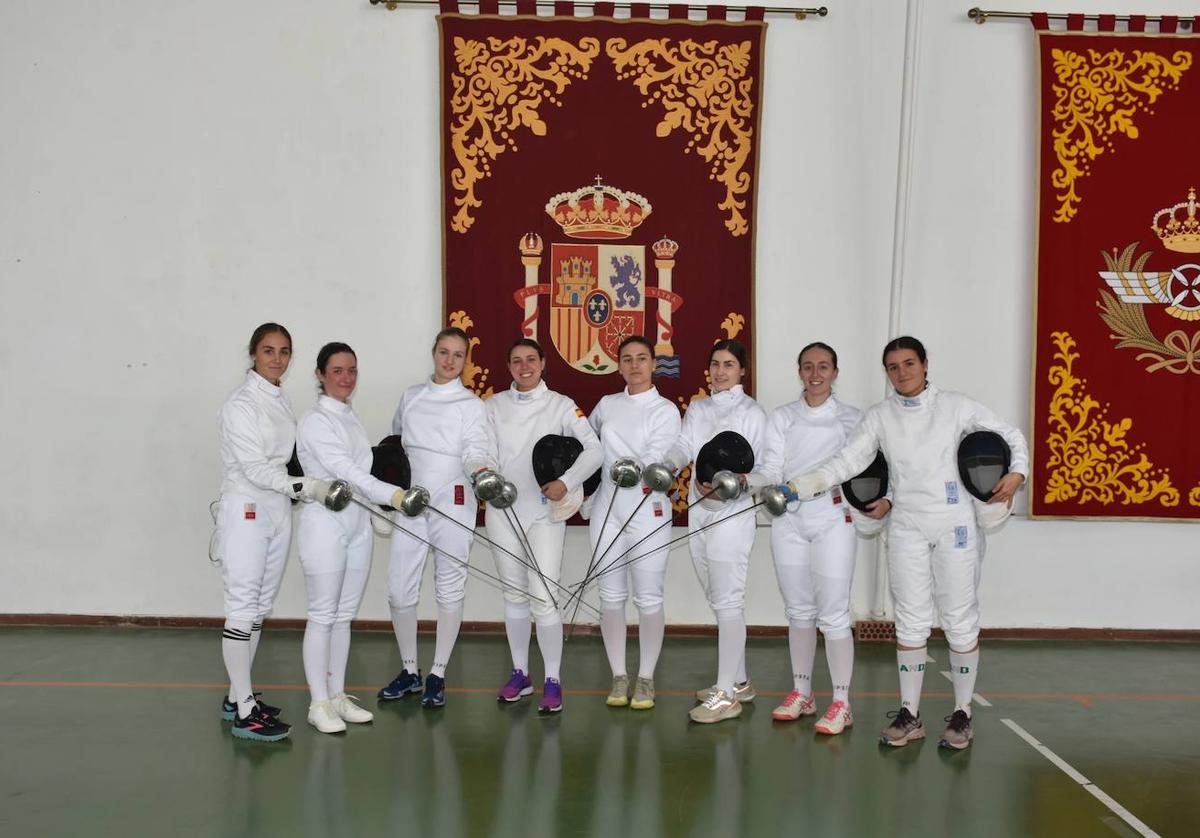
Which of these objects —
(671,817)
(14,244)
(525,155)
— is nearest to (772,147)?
(525,155)

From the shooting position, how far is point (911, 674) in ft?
12.5

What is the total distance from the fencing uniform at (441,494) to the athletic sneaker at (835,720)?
4.85ft

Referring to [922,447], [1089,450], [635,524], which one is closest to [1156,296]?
[1089,450]

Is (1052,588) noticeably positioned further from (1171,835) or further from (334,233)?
(334,233)

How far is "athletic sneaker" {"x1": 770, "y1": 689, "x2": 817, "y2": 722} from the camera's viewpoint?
4.06m

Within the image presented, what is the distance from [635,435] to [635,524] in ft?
1.15

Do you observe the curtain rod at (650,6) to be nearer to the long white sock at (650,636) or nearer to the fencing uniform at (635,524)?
the fencing uniform at (635,524)

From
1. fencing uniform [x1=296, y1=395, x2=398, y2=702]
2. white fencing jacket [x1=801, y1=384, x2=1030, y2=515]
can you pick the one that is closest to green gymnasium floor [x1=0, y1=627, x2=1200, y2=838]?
fencing uniform [x1=296, y1=395, x2=398, y2=702]

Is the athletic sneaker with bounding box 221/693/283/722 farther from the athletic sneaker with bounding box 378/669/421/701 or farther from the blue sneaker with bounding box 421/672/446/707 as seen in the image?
the blue sneaker with bounding box 421/672/446/707

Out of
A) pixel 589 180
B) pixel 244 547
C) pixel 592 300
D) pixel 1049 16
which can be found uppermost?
pixel 1049 16

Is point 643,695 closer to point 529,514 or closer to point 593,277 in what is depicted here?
point 529,514

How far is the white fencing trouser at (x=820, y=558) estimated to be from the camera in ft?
12.9

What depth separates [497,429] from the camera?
425 centimetres

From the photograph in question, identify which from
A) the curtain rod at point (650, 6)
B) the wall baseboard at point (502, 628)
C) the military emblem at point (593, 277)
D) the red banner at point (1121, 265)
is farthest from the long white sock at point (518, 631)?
the curtain rod at point (650, 6)
